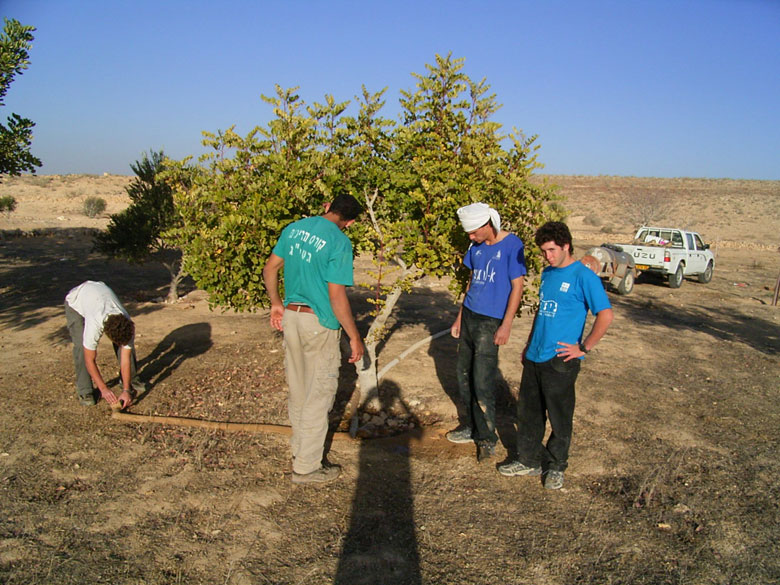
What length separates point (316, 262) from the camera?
3.63 metres

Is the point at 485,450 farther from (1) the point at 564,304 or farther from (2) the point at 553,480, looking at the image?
(1) the point at 564,304

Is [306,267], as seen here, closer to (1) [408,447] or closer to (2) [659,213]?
(1) [408,447]

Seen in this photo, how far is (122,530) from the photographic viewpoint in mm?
3248

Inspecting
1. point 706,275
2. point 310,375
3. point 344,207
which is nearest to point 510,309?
point 344,207

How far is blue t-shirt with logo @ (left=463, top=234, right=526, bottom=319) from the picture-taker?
4059 millimetres

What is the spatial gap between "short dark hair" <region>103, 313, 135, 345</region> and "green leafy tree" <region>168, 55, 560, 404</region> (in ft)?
2.50

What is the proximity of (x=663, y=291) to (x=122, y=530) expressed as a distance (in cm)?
1543

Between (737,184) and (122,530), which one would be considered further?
(737,184)

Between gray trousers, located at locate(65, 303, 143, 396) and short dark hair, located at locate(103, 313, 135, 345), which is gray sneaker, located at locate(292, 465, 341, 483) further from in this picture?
gray trousers, located at locate(65, 303, 143, 396)

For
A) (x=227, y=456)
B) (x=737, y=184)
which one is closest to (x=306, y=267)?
(x=227, y=456)

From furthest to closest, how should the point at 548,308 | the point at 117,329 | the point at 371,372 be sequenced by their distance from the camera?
the point at 371,372 → the point at 117,329 → the point at 548,308

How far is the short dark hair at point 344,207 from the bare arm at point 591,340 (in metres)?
1.73

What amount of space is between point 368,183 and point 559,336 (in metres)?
2.55

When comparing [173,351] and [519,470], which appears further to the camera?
[173,351]
